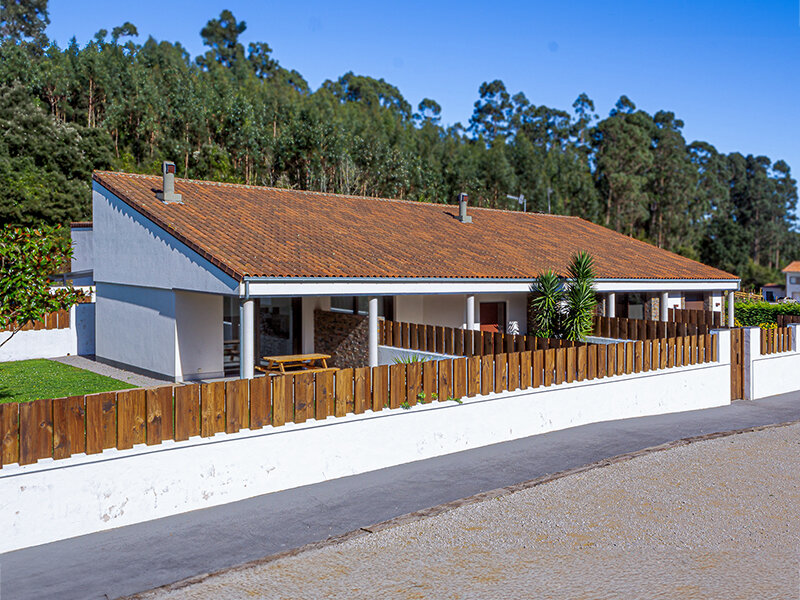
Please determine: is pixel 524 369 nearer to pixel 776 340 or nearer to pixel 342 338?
pixel 342 338

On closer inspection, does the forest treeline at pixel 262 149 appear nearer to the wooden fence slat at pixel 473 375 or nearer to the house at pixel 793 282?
the house at pixel 793 282

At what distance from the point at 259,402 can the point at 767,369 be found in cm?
1297

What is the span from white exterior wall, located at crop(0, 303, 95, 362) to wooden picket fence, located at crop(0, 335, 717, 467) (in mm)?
13086

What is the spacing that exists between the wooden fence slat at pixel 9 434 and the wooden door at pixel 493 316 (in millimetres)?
14986

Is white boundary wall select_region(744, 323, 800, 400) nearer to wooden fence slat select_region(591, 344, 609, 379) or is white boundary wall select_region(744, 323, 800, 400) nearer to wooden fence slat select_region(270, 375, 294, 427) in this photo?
wooden fence slat select_region(591, 344, 609, 379)

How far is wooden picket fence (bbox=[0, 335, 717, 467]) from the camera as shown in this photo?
6.87m

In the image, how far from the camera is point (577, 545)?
21.9 feet

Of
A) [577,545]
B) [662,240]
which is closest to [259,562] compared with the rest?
[577,545]

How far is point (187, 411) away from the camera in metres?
7.75

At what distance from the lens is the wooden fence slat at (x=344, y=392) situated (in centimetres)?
898

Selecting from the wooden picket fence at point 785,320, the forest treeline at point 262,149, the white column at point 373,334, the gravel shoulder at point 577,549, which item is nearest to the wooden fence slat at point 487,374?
the gravel shoulder at point 577,549

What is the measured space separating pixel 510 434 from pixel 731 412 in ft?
19.7

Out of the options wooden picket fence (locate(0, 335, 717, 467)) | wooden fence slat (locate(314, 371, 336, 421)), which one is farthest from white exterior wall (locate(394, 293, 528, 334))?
wooden fence slat (locate(314, 371, 336, 421))

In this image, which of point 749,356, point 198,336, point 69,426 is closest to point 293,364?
point 198,336
